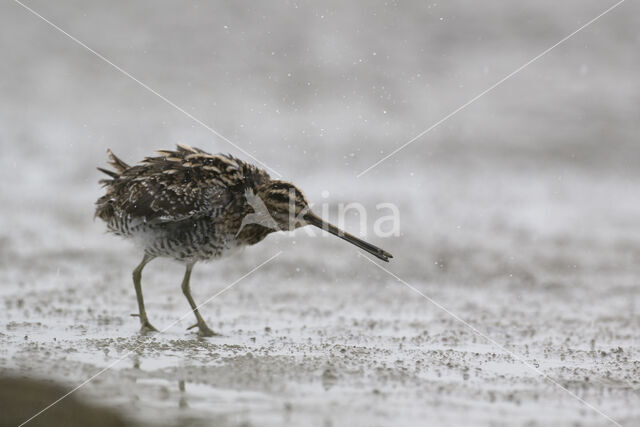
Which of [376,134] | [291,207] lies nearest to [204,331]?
[291,207]

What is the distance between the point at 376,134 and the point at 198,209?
20.2 feet

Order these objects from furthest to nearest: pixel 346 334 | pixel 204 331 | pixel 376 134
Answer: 1. pixel 376 134
2. pixel 346 334
3. pixel 204 331

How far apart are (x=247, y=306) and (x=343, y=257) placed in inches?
77.6

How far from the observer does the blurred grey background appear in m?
8.30

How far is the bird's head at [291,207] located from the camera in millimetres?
6613

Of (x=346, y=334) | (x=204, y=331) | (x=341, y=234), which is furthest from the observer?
(x=341, y=234)

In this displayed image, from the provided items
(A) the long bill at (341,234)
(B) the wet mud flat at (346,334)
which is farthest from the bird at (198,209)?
(B) the wet mud flat at (346,334)

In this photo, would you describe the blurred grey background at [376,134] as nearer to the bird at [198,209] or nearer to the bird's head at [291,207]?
the bird at [198,209]

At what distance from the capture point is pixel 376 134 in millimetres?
12266

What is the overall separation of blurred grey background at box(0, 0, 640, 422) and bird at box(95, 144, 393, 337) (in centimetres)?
72

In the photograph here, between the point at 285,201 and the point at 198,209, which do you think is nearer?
the point at 198,209

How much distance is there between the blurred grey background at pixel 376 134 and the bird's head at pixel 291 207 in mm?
834

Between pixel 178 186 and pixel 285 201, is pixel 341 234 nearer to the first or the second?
pixel 285 201

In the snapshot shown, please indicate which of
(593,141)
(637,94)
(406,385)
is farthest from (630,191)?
(406,385)
